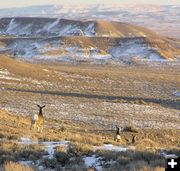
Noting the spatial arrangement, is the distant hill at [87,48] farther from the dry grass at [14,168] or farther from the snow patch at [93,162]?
the dry grass at [14,168]

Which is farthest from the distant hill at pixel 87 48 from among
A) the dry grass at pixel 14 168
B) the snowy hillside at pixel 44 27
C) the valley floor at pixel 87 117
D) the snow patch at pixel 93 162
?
the dry grass at pixel 14 168

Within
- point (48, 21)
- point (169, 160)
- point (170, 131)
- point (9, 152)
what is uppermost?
point (48, 21)

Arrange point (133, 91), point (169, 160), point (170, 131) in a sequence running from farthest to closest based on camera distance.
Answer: point (133, 91) → point (170, 131) → point (169, 160)

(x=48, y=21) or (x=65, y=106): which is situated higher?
(x=48, y=21)

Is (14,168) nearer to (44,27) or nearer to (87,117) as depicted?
(87,117)

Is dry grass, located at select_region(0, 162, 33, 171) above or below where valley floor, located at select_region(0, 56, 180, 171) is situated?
above

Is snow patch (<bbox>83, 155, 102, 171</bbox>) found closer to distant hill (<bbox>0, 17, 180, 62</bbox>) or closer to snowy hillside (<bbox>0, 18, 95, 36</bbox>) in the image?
→ distant hill (<bbox>0, 17, 180, 62</bbox>)

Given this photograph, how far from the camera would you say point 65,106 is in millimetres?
36125

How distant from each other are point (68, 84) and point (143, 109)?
14309 mm

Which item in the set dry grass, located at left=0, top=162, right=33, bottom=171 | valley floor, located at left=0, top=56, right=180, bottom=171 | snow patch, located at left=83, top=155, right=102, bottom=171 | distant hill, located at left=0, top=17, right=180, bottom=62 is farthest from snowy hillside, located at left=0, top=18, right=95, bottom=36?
dry grass, located at left=0, top=162, right=33, bottom=171

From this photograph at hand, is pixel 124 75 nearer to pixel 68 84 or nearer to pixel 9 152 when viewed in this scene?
pixel 68 84

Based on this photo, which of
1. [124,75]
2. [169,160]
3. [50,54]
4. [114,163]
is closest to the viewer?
[169,160]

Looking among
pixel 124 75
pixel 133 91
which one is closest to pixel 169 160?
pixel 133 91

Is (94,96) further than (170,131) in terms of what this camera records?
Yes
